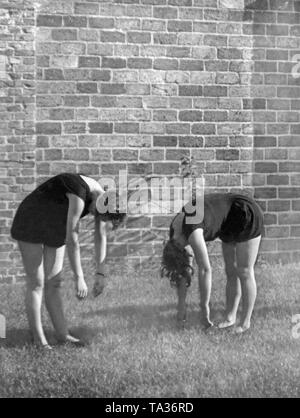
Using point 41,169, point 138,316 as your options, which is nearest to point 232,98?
point 41,169

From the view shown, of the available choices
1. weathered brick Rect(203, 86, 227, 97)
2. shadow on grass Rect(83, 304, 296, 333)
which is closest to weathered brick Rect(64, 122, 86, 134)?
weathered brick Rect(203, 86, 227, 97)

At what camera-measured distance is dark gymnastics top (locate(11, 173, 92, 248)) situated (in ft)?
15.9

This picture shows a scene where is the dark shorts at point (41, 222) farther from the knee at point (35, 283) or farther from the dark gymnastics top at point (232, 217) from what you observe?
the dark gymnastics top at point (232, 217)

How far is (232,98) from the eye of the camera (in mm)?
7598

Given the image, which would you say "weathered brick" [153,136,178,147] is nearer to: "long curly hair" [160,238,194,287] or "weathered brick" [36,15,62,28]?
"weathered brick" [36,15,62,28]

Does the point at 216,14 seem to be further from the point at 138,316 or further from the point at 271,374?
the point at 271,374

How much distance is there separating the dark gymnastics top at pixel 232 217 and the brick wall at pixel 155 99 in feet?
7.13

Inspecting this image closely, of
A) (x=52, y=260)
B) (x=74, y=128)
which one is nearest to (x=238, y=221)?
(x=52, y=260)

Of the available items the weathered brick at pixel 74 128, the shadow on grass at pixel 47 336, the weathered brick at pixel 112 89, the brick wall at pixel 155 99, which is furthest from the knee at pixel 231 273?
the weathered brick at pixel 112 89

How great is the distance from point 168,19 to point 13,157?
2.17 metres

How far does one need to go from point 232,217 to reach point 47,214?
1.44 metres

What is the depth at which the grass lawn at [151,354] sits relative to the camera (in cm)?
429
